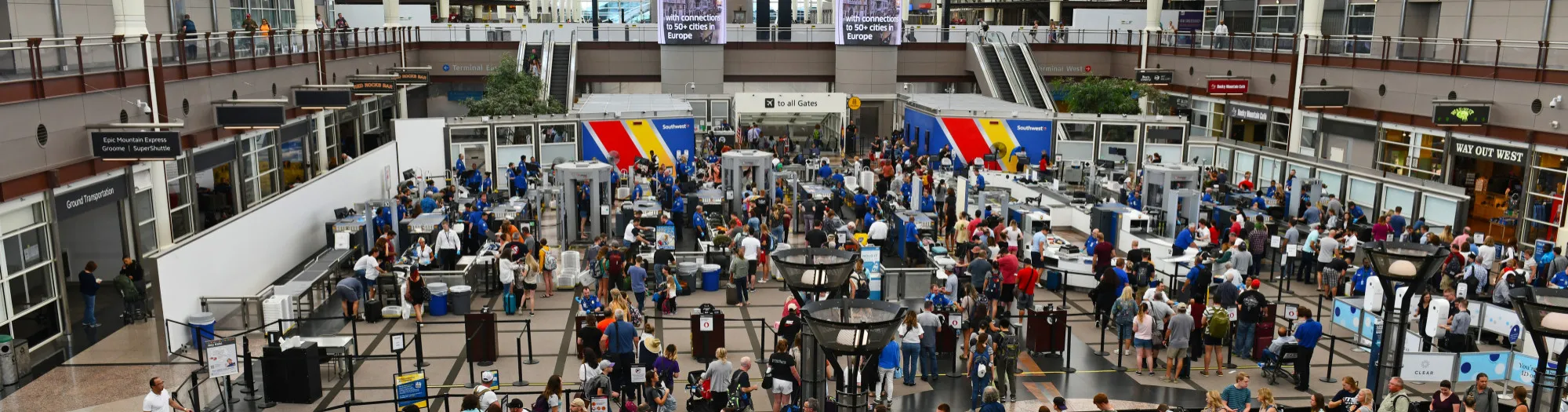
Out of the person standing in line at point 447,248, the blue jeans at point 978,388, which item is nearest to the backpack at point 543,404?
the blue jeans at point 978,388

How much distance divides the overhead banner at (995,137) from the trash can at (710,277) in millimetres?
15757

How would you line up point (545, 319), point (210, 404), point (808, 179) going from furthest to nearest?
1. point (808, 179)
2. point (545, 319)
3. point (210, 404)

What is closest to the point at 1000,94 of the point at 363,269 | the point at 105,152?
the point at 363,269

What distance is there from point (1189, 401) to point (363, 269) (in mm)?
12173

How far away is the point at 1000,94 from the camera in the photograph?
41.9 meters

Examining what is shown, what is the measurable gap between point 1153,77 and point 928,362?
2454 centimetres

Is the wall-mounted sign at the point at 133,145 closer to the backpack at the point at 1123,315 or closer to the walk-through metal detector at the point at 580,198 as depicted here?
the walk-through metal detector at the point at 580,198

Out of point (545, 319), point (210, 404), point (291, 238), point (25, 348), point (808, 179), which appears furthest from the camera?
point (808, 179)

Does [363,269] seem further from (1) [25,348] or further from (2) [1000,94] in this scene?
(2) [1000,94]

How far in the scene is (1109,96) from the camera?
3700 centimetres

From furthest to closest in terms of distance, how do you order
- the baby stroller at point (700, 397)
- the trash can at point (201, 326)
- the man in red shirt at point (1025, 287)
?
the man in red shirt at point (1025, 287) < the trash can at point (201, 326) < the baby stroller at point (700, 397)

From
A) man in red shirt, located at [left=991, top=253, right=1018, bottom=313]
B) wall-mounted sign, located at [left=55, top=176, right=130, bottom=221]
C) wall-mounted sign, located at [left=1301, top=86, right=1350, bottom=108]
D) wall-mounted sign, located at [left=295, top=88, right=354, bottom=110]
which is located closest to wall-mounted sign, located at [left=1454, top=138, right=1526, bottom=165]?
wall-mounted sign, located at [left=1301, top=86, right=1350, bottom=108]

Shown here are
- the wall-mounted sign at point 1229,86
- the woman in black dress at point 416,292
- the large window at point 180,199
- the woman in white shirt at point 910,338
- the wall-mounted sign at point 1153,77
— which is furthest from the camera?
the wall-mounted sign at point 1153,77

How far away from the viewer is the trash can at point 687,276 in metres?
19.1
